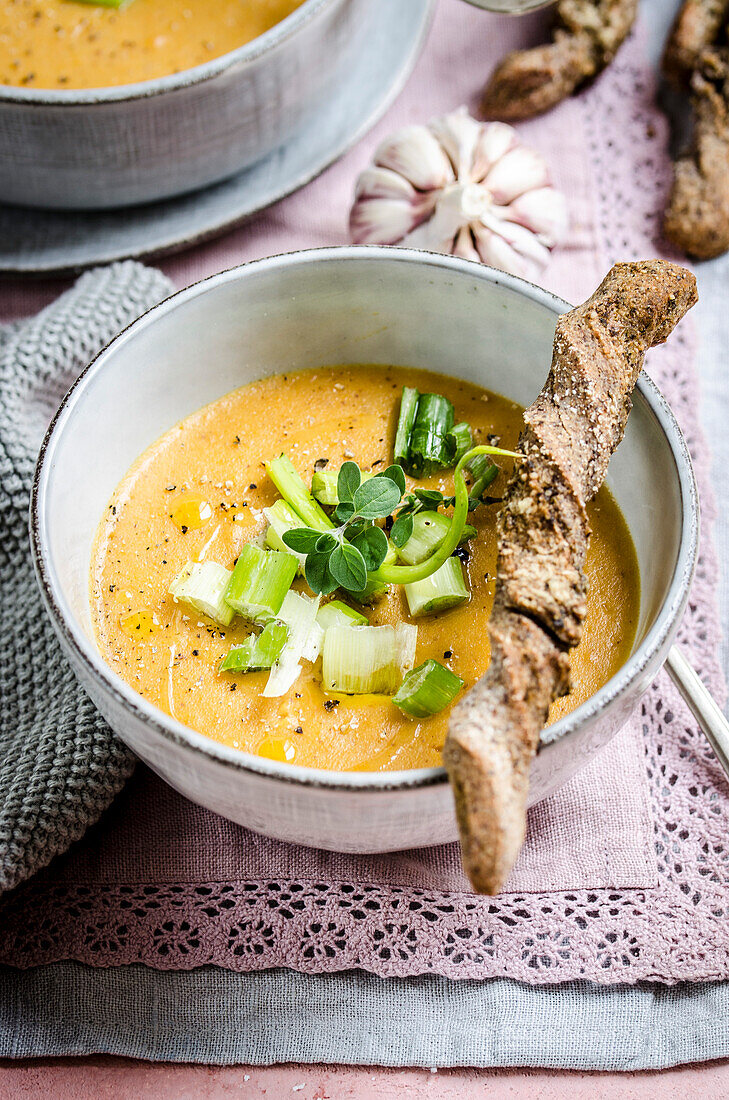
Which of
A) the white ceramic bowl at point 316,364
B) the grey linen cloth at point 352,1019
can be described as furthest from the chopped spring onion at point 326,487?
the grey linen cloth at point 352,1019

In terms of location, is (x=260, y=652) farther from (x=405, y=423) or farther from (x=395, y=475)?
(x=405, y=423)

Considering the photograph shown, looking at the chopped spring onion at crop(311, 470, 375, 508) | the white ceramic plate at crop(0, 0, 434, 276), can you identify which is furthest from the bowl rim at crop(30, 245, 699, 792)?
the white ceramic plate at crop(0, 0, 434, 276)

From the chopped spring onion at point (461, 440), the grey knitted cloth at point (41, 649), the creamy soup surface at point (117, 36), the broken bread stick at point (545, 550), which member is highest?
the creamy soup surface at point (117, 36)

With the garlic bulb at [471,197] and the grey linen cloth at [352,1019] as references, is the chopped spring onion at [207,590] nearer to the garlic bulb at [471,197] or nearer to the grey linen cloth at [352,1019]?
the grey linen cloth at [352,1019]

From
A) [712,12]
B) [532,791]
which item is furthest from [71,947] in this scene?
[712,12]

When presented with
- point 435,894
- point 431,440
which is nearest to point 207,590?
point 431,440

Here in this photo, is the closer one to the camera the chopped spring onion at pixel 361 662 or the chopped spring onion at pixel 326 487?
the chopped spring onion at pixel 361 662
